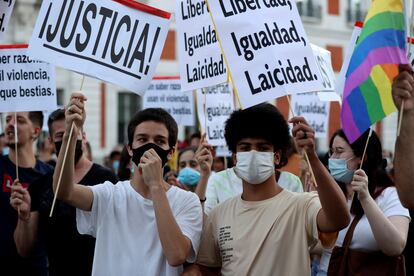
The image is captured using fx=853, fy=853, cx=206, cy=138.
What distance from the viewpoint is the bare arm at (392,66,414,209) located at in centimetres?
375

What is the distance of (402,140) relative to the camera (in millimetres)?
3795

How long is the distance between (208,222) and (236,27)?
122 centimetres

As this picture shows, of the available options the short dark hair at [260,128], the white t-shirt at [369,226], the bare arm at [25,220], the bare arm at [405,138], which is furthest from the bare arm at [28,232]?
the bare arm at [405,138]

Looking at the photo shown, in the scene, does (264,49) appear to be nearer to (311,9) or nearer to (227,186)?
(227,186)

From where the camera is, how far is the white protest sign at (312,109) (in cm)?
925

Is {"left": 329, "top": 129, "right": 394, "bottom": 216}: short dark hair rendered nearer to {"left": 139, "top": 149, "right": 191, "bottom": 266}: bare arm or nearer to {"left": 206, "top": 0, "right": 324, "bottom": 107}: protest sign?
{"left": 206, "top": 0, "right": 324, "bottom": 107}: protest sign

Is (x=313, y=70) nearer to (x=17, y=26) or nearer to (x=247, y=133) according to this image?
(x=247, y=133)

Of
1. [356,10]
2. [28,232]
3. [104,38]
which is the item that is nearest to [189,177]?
[28,232]

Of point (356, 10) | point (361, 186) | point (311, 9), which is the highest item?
point (356, 10)

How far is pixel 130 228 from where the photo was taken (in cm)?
427

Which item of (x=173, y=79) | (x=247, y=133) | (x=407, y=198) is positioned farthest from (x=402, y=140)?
(x=173, y=79)

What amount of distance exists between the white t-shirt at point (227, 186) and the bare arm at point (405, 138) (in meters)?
2.19

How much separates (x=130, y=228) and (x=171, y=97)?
18.4ft

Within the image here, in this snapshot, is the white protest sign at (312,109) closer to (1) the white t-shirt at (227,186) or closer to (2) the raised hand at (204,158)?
(1) the white t-shirt at (227,186)
